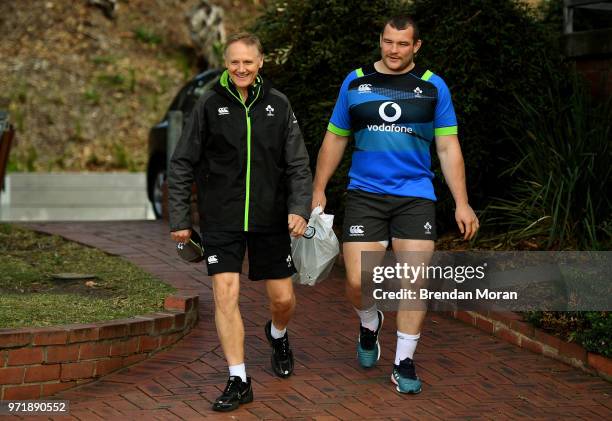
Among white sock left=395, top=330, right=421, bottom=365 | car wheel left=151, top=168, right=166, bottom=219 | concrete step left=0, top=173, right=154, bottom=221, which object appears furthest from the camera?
→ concrete step left=0, top=173, right=154, bottom=221

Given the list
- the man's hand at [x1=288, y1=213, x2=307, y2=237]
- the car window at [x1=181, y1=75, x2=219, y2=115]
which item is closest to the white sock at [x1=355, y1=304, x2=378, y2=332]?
the man's hand at [x1=288, y1=213, x2=307, y2=237]

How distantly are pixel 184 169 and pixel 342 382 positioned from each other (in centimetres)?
152

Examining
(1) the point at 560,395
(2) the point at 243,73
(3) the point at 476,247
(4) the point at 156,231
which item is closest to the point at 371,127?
(2) the point at 243,73

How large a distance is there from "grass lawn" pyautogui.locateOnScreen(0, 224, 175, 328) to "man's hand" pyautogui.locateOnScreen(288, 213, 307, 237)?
4.64 ft

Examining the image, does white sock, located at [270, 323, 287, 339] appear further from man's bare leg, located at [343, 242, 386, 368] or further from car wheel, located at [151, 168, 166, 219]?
car wheel, located at [151, 168, 166, 219]

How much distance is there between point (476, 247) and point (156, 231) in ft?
11.9

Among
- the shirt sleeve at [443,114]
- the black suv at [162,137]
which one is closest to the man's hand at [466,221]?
the shirt sleeve at [443,114]

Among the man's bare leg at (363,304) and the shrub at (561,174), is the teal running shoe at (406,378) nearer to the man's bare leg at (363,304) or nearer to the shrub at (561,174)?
the man's bare leg at (363,304)

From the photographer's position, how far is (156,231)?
37.9 feet

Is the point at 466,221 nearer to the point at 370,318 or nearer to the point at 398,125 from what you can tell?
the point at 398,125

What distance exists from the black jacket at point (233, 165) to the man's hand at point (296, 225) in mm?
29

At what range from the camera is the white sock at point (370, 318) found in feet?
22.6

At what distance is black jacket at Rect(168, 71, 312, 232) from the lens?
6.18m

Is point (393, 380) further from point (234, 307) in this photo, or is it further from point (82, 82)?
point (82, 82)
